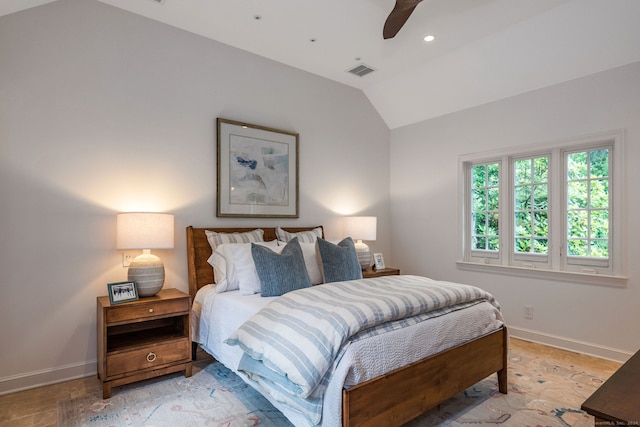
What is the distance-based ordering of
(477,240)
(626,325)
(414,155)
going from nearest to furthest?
1. (626,325)
2. (477,240)
3. (414,155)

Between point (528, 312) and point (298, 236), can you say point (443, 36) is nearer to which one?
point (298, 236)

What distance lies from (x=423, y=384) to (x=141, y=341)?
204 cm

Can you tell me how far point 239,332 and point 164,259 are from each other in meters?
1.43

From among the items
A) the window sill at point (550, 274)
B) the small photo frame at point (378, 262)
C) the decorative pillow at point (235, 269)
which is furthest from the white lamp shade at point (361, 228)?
the decorative pillow at point (235, 269)

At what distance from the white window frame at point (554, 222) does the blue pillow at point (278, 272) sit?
243cm

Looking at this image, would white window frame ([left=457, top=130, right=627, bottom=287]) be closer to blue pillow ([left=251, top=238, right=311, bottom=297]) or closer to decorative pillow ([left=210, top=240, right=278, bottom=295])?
blue pillow ([left=251, top=238, right=311, bottom=297])

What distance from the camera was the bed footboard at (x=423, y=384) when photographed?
1660 millimetres

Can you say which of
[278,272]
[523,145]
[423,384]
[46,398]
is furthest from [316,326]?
[523,145]

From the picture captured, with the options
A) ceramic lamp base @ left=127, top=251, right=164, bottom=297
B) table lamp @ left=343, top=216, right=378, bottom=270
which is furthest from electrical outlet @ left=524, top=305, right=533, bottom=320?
ceramic lamp base @ left=127, top=251, right=164, bottom=297

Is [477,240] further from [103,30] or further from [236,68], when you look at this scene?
[103,30]

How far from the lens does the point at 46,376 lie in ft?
8.60

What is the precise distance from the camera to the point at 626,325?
309 cm

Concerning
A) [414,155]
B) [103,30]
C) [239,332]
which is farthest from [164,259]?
[414,155]

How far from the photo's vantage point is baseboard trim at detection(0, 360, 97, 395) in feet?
8.20
